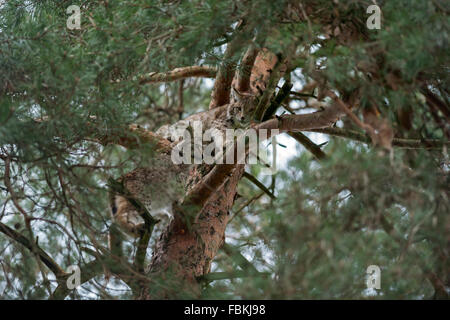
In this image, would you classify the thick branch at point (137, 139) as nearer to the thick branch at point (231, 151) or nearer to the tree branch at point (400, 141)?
the thick branch at point (231, 151)

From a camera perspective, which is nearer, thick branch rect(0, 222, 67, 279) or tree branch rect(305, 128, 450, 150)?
tree branch rect(305, 128, 450, 150)

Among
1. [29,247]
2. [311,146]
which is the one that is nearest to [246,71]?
[311,146]

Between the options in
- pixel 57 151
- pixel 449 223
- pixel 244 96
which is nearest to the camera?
pixel 449 223

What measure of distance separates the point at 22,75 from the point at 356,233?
3.82ft

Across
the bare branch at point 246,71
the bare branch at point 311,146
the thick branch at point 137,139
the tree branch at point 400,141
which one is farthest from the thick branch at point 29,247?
the bare branch at point 311,146

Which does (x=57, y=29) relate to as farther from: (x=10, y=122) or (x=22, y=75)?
(x=10, y=122)

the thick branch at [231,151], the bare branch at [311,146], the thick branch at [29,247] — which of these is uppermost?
the bare branch at [311,146]

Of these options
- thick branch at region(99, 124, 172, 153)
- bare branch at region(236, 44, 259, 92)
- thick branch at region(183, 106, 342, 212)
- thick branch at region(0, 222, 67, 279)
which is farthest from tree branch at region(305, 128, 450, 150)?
thick branch at region(0, 222, 67, 279)

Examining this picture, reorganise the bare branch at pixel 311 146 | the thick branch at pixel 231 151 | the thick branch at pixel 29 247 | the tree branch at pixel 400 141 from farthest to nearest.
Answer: the bare branch at pixel 311 146, the thick branch at pixel 231 151, the thick branch at pixel 29 247, the tree branch at pixel 400 141

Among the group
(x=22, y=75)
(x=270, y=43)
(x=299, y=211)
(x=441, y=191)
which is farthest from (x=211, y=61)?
(x=441, y=191)

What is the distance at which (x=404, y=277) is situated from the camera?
1.39 metres

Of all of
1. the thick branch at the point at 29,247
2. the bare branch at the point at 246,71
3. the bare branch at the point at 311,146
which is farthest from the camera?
the bare branch at the point at 311,146

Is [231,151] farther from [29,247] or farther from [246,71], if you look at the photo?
[29,247]

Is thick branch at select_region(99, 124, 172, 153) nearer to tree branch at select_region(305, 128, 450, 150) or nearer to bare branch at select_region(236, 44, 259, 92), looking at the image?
bare branch at select_region(236, 44, 259, 92)
